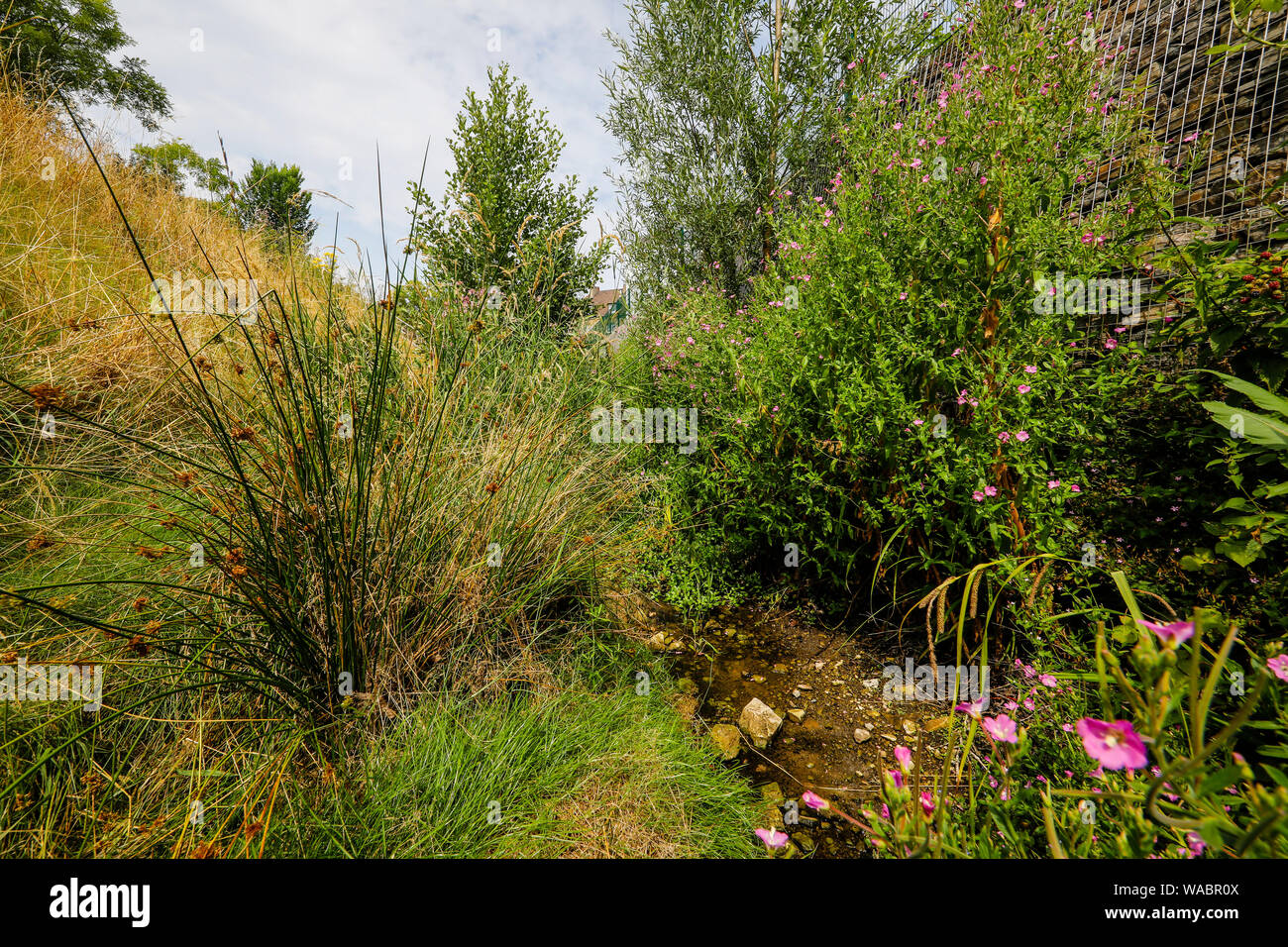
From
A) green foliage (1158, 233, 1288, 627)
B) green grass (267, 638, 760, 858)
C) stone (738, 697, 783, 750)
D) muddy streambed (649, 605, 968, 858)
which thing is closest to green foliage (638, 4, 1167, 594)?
green foliage (1158, 233, 1288, 627)

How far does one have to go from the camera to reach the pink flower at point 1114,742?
1.76ft

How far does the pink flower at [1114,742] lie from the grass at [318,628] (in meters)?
1.27

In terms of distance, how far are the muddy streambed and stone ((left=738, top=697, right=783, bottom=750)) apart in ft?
0.08

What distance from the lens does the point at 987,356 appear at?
77.9 inches

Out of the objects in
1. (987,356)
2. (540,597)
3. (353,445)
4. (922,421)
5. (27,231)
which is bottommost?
(540,597)

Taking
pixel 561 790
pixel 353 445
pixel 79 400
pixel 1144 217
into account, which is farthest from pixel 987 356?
pixel 79 400

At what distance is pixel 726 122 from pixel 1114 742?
7.54 m

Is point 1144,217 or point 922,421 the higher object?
point 1144,217

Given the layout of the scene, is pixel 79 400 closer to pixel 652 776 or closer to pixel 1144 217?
pixel 652 776

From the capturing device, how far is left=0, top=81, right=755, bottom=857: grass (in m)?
1.27

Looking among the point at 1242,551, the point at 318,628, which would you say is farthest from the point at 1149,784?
the point at 318,628

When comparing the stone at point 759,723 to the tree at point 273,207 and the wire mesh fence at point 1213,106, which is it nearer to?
the tree at point 273,207

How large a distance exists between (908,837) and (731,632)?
199 centimetres

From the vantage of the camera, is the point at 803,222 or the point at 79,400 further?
the point at 803,222
